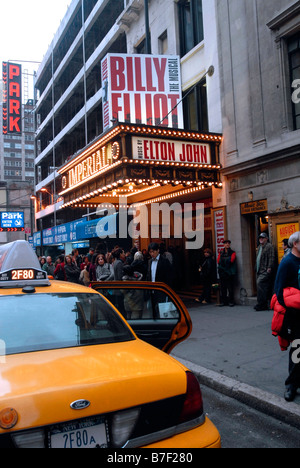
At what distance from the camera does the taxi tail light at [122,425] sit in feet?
7.34

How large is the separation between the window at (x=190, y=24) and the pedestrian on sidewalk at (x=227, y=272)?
7.95m

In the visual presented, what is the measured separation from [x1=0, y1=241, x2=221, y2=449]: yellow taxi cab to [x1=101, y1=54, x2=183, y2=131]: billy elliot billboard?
1078cm

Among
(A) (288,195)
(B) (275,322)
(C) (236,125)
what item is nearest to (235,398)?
(B) (275,322)

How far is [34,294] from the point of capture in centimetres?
344

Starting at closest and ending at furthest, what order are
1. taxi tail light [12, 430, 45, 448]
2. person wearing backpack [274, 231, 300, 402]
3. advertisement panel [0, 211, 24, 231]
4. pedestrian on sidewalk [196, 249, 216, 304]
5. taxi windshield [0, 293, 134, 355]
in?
taxi tail light [12, 430, 45, 448], taxi windshield [0, 293, 134, 355], person wearing backpack [274, 231, 300, 402], pedestrian on sidewalk [196, 249, 216, 304], advertisement panel [0, 211, 24, 231]

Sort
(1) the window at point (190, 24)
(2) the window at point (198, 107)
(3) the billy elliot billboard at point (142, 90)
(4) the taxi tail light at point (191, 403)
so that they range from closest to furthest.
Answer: (4) the taxi tail light at point (191, 403) < (3) the billy elliot billboard at point (142, 90) < (2) the window at point (198, 107) < (1) the window at point (190, 24)

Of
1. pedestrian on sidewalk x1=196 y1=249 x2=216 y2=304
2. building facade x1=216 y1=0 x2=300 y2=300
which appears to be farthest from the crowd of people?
building facade x1=216 y1=0 x2=300 y2=300

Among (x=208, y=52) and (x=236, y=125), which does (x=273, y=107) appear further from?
(x=208, y=52)

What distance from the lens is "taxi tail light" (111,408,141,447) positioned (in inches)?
88.0

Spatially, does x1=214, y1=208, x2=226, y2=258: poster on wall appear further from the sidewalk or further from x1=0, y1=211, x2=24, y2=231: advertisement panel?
x1=0, y1=211, x2=24, y2=231: advertisement panel

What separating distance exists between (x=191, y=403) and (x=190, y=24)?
48.5 feet

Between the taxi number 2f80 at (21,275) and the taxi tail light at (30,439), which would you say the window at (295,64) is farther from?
the taxi tail light at (30,439)

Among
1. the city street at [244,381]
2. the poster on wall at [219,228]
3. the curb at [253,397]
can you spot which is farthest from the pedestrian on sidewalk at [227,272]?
the curb at [253,397]

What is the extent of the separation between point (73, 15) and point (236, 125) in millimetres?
25093
